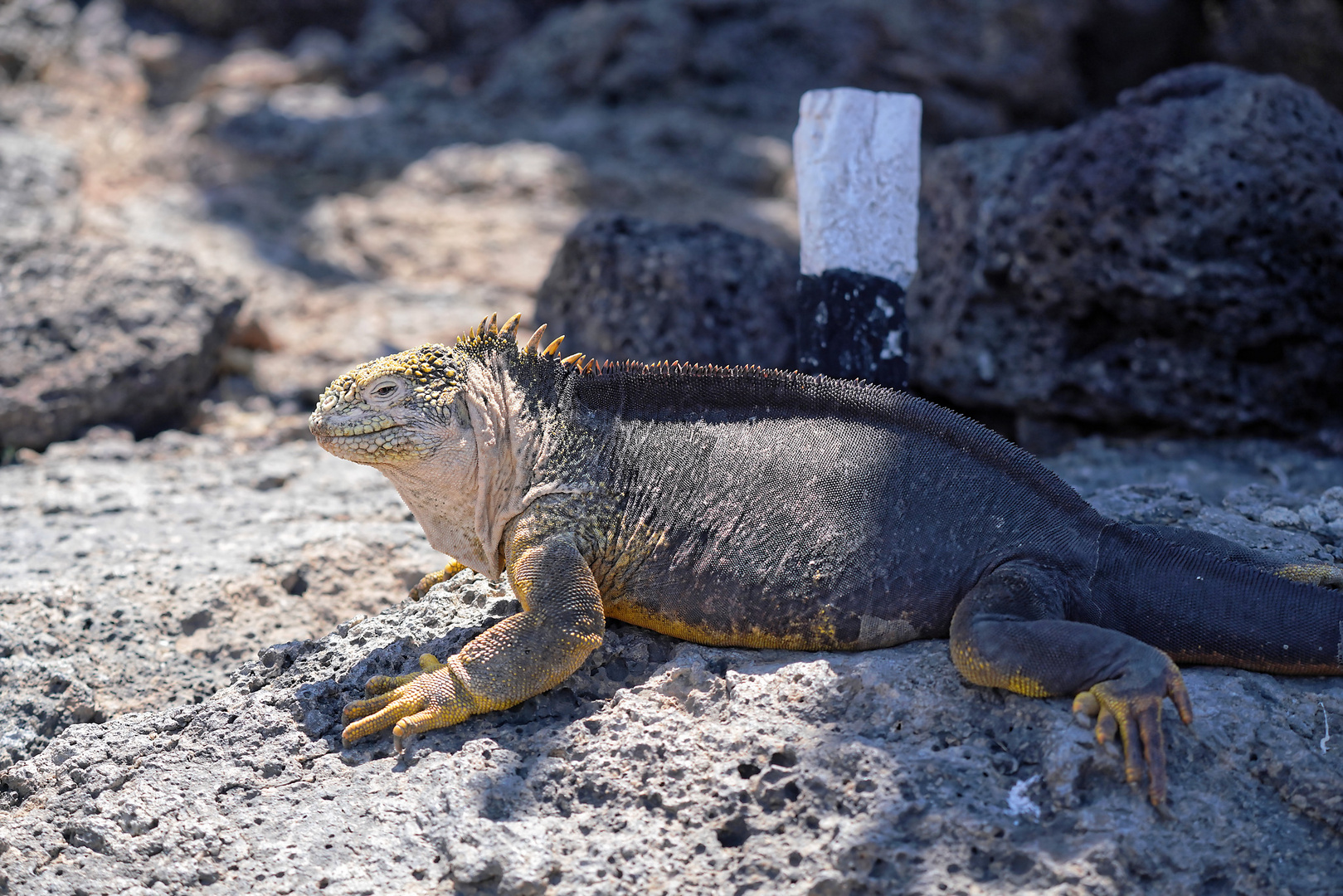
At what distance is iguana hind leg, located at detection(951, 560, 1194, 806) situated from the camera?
2.43m

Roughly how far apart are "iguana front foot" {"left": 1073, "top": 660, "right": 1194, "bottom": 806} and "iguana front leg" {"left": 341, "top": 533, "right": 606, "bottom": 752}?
126 centimetres

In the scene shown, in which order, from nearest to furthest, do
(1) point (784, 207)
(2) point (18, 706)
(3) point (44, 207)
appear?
(2) point (18, 706)
(3) point (44, 207)
(1) point (784, 207)

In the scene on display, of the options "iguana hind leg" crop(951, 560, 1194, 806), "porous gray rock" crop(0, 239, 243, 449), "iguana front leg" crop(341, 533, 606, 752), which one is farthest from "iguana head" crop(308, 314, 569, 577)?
"porous gray rock" crop(0, 239, 243, 449)

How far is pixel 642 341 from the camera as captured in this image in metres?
5.04

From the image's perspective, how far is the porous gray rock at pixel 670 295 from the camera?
5.04m

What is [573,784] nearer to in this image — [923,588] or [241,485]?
[923,588]

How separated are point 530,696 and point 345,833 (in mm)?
573

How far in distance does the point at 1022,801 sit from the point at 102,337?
5522 millimetres

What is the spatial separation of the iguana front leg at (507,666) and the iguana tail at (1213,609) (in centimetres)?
133

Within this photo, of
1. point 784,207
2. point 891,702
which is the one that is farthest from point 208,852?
point 784,207

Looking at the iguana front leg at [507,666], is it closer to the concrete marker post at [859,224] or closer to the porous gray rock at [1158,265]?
the concrete marker post at [859,224]

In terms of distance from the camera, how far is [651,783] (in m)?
2.64

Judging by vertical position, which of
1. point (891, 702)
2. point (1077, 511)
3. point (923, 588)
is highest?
point (1077, 511)

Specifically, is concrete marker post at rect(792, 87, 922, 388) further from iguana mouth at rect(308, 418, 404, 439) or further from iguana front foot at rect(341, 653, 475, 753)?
iguana front foot at rect(341, 653, 475, 753)
